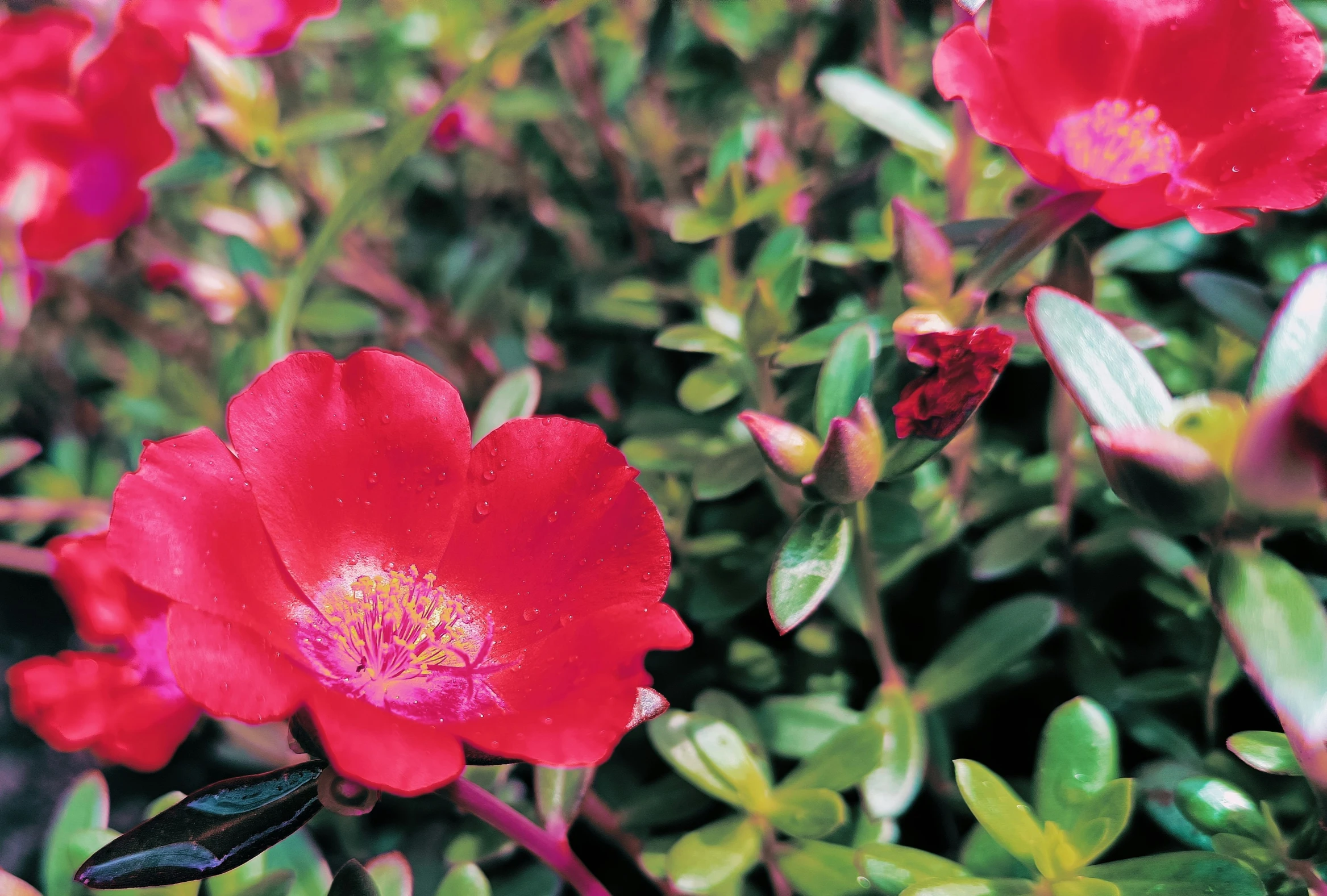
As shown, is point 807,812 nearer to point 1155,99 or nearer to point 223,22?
point 1155,99

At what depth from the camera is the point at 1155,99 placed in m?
0.67

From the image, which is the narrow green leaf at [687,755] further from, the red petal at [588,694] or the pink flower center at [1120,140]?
the pink flower center at [1120,140]

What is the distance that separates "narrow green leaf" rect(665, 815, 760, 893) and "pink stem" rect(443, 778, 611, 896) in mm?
63

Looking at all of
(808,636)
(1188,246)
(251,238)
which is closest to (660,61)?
(251,238)

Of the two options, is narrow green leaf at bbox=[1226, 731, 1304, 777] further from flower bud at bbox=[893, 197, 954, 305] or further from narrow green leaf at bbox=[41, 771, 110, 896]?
narrow green leaf at bbox=[41, 771, 110, 896]

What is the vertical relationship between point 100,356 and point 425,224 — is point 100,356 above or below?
below

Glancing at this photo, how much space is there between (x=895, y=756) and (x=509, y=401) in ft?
1.50

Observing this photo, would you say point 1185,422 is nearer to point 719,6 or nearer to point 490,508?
point 490,508

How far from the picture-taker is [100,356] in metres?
1.69

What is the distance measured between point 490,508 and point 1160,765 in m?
0.63

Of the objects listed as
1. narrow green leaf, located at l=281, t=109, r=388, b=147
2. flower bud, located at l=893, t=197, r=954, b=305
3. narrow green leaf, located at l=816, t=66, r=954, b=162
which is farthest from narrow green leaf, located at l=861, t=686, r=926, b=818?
narrow green leaf, located at l=281, t=109, r=388, b=147

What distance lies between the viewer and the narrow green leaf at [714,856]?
676mm

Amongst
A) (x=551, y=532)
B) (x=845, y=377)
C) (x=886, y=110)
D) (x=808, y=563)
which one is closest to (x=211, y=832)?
(x=551, y=532)

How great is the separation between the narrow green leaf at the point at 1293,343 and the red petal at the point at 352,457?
49 cm
